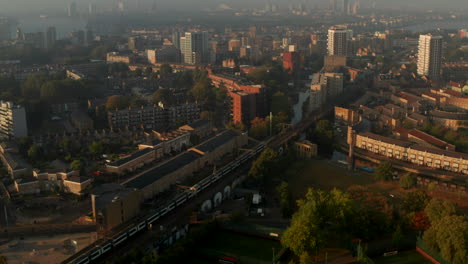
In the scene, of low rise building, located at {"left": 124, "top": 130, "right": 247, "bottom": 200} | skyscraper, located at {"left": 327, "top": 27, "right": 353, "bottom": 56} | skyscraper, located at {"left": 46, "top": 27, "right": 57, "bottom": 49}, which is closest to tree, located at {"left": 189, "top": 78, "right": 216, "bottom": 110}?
low rise building, located at {"left": 124, "top": 130, "right": 247, "bottom": 200}

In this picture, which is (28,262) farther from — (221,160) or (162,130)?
(162,130)

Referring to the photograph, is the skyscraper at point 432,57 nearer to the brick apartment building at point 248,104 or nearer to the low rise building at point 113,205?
the brick apartment building at point 248,104

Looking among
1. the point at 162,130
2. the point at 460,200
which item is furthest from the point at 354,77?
the point at 460,200

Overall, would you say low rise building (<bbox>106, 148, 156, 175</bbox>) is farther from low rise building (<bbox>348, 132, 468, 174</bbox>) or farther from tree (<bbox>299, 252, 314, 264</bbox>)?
low rise building (<bbox>348, 132, 468, 174</bbox>)

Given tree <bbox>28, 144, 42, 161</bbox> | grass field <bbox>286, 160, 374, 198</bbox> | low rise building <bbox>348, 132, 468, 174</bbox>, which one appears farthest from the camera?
tree <bbox>28, 144, 42, 161</bbox>

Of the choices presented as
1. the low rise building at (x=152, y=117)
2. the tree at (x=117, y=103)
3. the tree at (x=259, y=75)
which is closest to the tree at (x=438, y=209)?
the low rise building at (x=152, y=117)

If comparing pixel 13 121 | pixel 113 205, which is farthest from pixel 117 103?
pixel 113 205

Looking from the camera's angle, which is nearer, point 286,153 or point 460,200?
point 460,200
